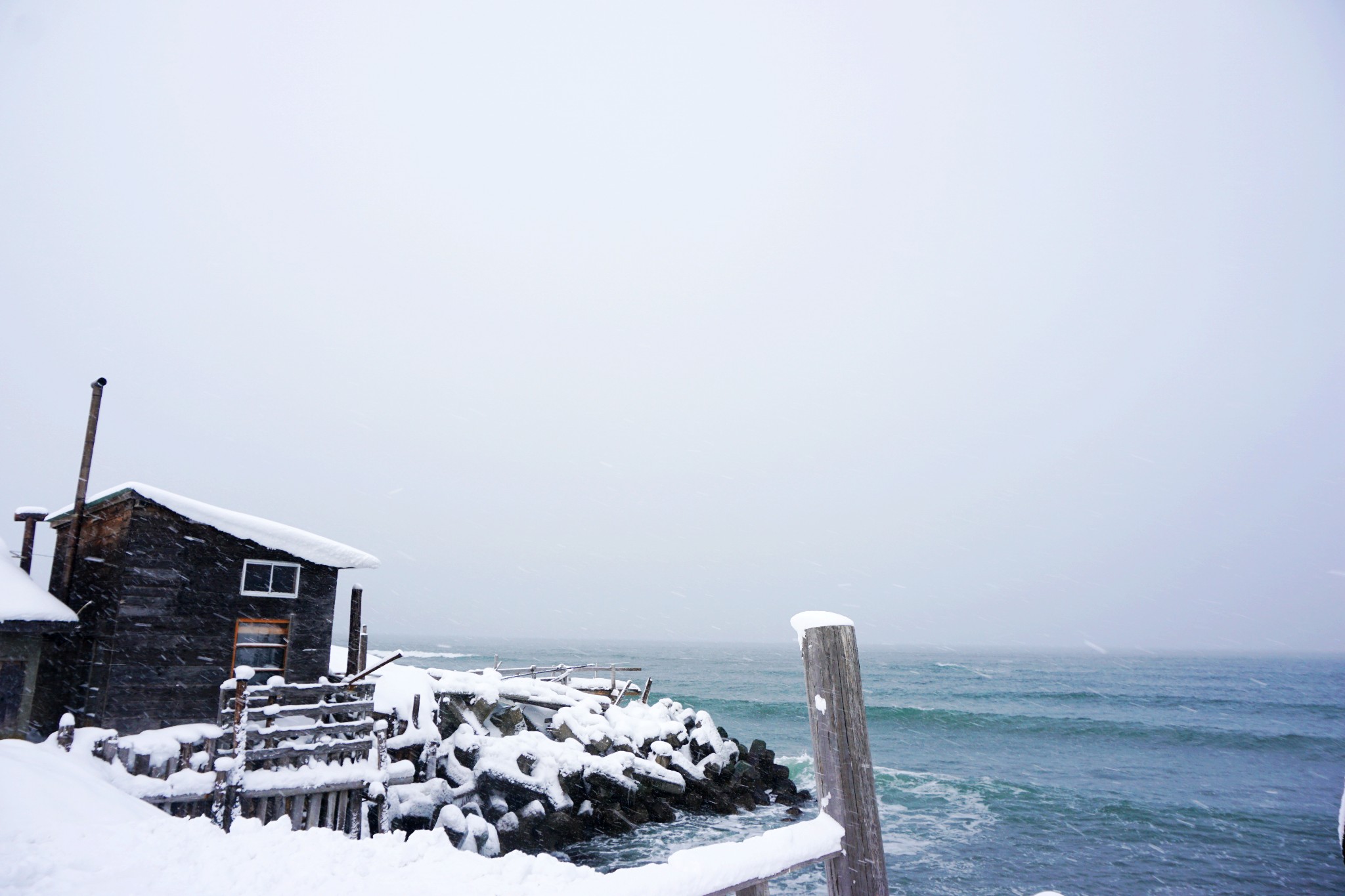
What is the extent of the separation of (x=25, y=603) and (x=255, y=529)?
3.83 meters

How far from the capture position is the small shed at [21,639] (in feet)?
41.4

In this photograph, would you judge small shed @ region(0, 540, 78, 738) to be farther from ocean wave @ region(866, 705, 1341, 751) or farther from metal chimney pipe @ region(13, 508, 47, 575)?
ocean wave @ region(866, 705, 1341, 751)

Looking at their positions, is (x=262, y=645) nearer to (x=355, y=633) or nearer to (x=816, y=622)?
(x=355, y=633)

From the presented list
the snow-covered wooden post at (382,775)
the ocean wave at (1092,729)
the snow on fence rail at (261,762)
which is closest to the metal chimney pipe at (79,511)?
the snow on fence rail at (261,762)

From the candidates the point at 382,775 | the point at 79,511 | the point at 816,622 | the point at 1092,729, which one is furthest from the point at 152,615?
the point at 1092,729

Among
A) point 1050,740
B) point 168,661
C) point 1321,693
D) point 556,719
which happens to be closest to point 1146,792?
point 1050,740

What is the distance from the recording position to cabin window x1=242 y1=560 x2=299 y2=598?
14945mm

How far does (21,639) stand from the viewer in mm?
13078

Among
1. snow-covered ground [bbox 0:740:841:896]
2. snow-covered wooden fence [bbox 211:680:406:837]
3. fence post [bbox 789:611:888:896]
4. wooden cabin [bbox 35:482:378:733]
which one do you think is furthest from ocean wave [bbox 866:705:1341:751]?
fence post [bbox 789:611:888:896]

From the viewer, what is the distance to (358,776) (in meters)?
11.5

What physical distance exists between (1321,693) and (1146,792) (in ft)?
207

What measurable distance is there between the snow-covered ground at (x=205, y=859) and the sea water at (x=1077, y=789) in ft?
34.7

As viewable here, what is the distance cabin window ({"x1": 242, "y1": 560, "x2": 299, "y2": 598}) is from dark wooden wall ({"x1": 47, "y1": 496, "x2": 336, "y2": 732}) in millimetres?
143

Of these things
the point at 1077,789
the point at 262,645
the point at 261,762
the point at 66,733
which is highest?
the point at 262,645
